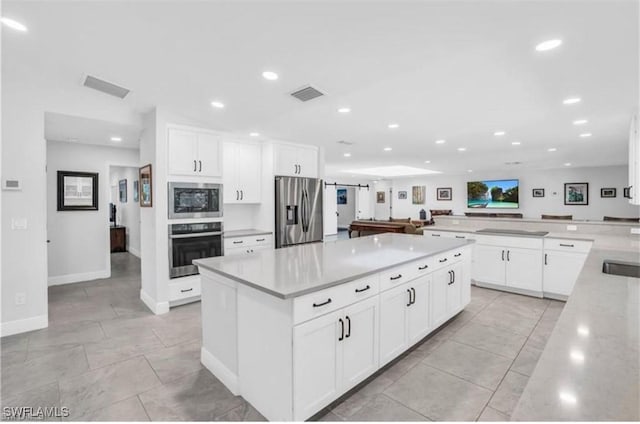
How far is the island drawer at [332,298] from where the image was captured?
5.49 ft

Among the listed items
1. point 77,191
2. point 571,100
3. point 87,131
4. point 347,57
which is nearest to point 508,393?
point 347,57

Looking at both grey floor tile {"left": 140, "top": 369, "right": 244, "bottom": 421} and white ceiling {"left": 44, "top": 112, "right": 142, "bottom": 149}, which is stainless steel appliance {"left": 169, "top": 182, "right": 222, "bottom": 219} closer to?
white ceiling {"left": 44, "top": 112, "right": 142, "bottom": 149}

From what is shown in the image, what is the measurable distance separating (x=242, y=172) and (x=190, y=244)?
4.68ft

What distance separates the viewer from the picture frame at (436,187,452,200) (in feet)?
41.4

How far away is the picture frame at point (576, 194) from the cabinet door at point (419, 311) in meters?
10.4

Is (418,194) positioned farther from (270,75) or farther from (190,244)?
(270,75)

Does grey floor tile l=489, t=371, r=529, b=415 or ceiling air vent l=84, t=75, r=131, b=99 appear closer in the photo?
grey floor tile l=489, t=371, r=529, b=415

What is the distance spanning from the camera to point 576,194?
9977mm

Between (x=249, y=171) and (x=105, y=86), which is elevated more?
(x=105, y=86)

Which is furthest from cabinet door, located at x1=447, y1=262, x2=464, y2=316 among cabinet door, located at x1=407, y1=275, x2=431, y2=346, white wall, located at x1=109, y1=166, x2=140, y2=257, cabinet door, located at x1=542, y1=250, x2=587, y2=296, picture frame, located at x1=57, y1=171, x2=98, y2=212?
white wall, located at x1=109, y1=166, x2=140, y2=257

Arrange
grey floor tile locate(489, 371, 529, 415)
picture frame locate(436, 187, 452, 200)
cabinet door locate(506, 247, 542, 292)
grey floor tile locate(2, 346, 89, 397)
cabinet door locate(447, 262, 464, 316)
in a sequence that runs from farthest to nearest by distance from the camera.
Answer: picture frame locate(436, 187, 452, 200) → cabinet door locate(506, 247, 542, 292) → cabinet door locate(447, 262, 464, 316) → grey floor tile locate(2, 346, 89, 397) → grey floor tile locate(489, 371, 529, 415)

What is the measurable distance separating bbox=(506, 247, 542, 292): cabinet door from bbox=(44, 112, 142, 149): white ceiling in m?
5.49

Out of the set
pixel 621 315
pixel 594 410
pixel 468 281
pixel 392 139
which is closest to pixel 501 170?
pixel 392 139

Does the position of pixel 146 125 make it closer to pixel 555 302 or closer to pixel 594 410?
pixel 594 410
